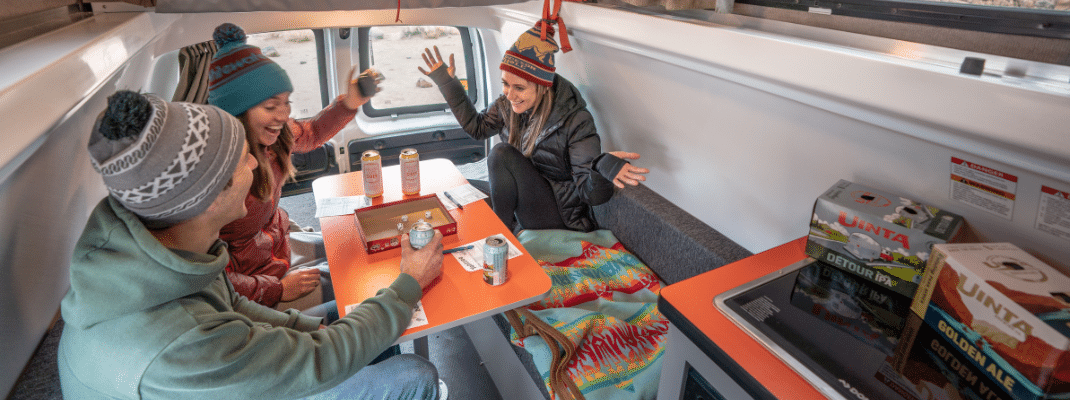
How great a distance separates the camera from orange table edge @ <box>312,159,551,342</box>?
5.13 feet

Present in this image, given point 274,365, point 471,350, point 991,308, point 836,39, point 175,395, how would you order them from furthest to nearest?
point 471,350 → point 836,39 → point 274,365 → point 175,395 → point 991,308

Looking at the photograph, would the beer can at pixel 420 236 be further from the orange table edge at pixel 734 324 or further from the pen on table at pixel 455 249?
the orange table edge at pixel 734 324

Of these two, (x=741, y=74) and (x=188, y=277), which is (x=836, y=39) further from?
(x=188, y=277)

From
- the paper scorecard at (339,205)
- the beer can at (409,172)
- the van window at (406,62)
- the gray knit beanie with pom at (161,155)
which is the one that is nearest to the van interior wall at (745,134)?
the gray knit beanie with pom at (161,155)

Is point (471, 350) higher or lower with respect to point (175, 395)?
lower

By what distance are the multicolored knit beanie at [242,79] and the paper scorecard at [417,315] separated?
82 centimetres

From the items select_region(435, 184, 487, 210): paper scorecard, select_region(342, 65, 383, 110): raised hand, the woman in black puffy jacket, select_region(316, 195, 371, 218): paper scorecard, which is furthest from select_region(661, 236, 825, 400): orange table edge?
select_region(342, 65, 383, 110): raised hand

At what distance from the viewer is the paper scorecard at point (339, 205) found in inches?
84.5

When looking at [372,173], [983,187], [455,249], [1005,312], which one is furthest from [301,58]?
[1005,312]

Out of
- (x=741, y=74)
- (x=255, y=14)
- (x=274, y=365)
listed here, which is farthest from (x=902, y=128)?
(x=255, y=14)

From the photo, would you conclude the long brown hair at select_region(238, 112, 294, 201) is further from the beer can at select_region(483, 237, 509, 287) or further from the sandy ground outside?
the sandy ground outside

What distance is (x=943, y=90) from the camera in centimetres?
107

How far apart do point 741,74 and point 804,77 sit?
0.25 metres

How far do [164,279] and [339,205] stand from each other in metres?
1.20
